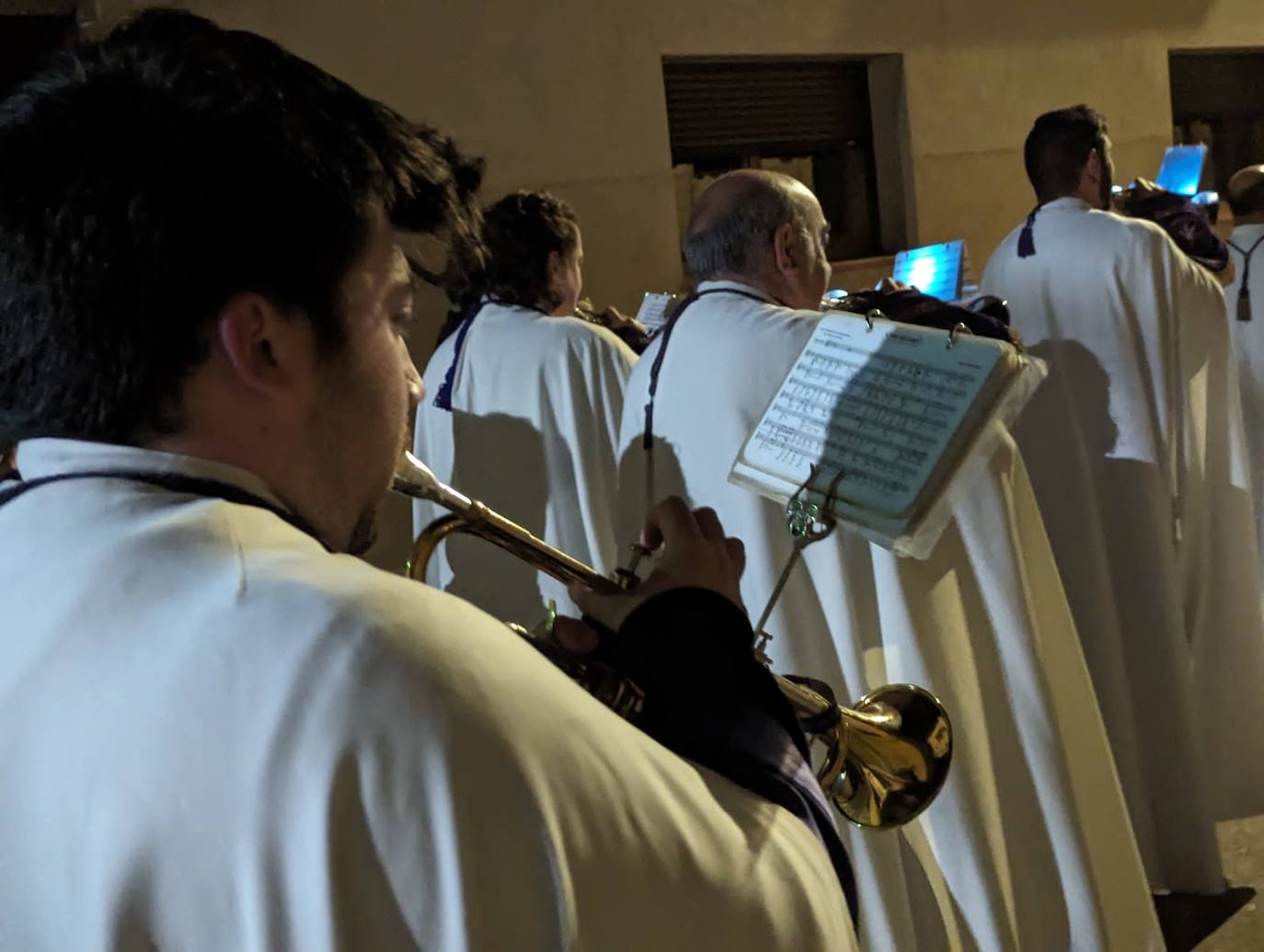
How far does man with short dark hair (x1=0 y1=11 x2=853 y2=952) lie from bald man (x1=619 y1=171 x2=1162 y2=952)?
1188 mm

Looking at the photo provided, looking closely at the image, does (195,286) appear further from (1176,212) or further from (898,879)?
(1176,212)

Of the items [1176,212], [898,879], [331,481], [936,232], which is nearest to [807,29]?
[936,232]

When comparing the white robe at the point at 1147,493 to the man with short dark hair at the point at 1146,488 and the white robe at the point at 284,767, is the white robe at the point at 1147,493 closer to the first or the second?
the man with short dark hair at the point at 1146,488

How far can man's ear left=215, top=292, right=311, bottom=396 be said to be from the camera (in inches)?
33.7

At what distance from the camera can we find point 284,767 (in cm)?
69

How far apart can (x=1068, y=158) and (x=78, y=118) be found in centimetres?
296

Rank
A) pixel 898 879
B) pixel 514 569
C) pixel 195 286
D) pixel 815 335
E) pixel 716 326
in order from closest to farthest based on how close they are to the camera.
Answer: pixel 195 286, pixel 815 335, pixel 898 879, pixel 716 326, pixel 514 569

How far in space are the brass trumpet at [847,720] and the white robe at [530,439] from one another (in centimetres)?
191

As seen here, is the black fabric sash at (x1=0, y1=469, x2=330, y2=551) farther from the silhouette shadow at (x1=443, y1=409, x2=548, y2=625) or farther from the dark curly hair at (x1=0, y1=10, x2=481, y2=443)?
the silhouette shadow at (x1=443, y1=409, x2=548, y2=625)

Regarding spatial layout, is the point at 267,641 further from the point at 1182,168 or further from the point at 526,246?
the point at 1182,168

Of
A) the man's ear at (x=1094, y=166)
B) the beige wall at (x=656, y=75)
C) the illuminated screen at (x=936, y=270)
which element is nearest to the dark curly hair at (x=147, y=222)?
the man's ear at (x=1094, y=166)

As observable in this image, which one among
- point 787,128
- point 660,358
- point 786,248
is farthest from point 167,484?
point 787,128

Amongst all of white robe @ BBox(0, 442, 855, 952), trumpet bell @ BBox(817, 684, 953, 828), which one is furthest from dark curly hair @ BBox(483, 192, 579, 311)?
white robe @ BBox(0, 442, 855, 952)

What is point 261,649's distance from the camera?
2.33 feet
